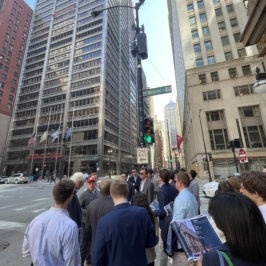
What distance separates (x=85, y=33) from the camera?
64812 mm

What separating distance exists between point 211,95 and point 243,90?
5.68 meters

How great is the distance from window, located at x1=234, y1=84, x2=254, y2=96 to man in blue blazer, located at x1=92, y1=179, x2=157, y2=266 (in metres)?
37.1

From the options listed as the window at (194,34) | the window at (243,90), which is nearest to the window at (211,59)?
the window at (194,34)

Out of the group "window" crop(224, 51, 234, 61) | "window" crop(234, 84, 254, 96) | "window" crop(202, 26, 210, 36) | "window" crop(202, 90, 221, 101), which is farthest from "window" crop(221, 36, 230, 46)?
"window" crop(202, 90, 221, 101)

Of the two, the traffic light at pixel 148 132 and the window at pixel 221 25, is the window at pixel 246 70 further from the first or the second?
the traffic light at pixel 148 132

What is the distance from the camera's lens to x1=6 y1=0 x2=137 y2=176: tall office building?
172 ft

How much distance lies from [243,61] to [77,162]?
160 feet

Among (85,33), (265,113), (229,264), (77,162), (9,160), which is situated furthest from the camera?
(85,33)

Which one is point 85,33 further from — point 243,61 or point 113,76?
point 243,61

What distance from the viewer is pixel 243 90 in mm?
31734

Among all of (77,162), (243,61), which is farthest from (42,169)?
(243,61)

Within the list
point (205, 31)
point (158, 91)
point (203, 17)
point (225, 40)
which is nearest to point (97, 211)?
point (158, 91)

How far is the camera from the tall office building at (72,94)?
52.3m

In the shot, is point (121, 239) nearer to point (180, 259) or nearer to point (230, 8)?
point (180, 259)
